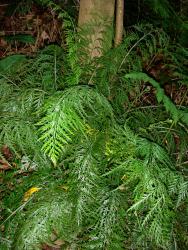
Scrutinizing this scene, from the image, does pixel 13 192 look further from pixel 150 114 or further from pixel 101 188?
pixel 150 114

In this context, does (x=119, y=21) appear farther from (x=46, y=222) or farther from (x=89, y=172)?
(x=46, y=222)

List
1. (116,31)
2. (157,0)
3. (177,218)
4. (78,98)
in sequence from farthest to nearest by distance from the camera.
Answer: (157,0)
(116,31)
(177,218)
(78,98)

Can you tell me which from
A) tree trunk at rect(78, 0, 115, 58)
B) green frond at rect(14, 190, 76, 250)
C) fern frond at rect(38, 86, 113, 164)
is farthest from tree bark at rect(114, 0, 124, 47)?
green frond at rect(14, 190, 76, 250)

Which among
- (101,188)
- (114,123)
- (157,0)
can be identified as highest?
(157,0)

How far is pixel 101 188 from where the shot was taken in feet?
4.86

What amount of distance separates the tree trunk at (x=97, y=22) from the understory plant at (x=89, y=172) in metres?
0.09

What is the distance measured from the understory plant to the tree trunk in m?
0.09

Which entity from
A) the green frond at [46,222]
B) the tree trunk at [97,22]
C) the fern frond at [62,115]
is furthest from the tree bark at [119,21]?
the green frond at [46,222]

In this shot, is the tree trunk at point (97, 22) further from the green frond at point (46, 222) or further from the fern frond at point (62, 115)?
the green frond at point (46, 222)

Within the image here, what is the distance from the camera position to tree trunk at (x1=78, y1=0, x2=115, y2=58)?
67.6 inches

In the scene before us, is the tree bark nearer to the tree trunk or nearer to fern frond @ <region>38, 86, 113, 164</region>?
the tree trunk

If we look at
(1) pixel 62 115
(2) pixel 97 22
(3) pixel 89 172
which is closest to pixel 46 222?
(3) pixel 89 172

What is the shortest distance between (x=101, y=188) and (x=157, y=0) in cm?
118

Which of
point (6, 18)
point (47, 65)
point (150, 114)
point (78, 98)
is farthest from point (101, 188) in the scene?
point (6, 18)
